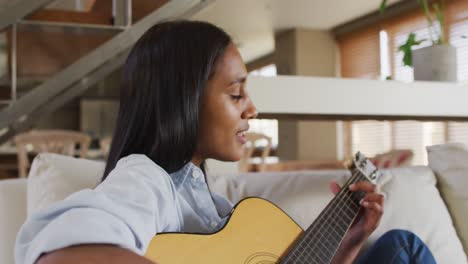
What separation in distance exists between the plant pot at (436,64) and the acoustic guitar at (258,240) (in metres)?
0.98

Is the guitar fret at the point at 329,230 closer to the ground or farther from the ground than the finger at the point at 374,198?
closer to the ground

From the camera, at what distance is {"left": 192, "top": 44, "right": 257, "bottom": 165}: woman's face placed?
82 centimetres

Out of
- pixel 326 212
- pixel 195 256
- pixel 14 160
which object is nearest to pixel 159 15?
pixel 326 212

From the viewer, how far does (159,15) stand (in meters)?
2.37

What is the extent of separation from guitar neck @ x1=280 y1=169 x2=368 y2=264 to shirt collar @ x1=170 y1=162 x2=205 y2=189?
184 millimetres

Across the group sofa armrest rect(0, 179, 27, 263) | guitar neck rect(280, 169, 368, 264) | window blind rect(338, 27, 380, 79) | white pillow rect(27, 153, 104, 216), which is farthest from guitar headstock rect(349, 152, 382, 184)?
window blind rect(338, 27, 380, 79)

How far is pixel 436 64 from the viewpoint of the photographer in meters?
1.81

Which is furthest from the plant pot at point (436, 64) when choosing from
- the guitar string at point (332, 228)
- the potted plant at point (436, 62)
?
the guitar string at point (332, 228)

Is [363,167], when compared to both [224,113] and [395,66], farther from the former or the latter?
[395,66]

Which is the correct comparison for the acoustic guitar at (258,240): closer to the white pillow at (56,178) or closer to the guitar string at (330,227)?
the guitar string at (330,227)

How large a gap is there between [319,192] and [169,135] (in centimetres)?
56

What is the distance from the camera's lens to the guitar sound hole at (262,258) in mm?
773

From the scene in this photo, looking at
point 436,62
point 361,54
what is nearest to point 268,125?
point 361,54

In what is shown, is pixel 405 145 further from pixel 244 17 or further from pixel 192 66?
pixel 192 66
